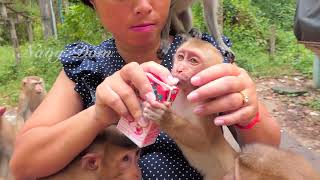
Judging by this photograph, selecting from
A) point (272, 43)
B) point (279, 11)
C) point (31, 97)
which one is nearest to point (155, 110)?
point (31, 97)

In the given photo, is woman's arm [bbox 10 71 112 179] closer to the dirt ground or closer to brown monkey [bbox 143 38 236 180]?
brown monkey [bbox 143 38 236 180]

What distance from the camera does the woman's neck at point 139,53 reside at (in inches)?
74.8

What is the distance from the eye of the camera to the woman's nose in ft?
5.43

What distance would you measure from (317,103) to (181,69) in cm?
503

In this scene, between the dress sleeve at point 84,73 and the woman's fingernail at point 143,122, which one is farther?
the dress sleeve at point 84,73

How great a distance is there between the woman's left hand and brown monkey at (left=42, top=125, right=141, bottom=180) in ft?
1.38

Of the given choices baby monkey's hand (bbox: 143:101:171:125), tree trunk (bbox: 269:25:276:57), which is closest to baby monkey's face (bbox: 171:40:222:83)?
baby monkey's hand (bbox: 143:101:171:125)

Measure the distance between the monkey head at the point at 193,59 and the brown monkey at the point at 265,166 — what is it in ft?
1.05

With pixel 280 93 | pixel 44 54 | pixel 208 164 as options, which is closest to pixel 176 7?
pixel 208 164

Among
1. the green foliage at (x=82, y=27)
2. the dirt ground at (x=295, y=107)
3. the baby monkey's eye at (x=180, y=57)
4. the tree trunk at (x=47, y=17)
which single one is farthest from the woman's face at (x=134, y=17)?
the tree trunk at (x=47, y=17)

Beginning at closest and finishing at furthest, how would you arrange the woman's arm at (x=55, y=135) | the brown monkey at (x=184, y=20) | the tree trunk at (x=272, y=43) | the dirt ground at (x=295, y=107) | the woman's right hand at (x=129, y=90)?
1. the woman's right hand at (x=129, y=90)
2. the woman's arm at (x=55, y=135)
3. the brown monkey at (x=184, y=20)
4. the dirt ground at (x=295, y=107)
5. the tree trunk at (x=272, y=43)

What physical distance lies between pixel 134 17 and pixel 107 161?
1.70 ft

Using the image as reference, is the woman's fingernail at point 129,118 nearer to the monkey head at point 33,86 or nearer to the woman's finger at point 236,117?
the woman's finger at point 236,117

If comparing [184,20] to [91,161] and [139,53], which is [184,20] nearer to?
[139,53]
